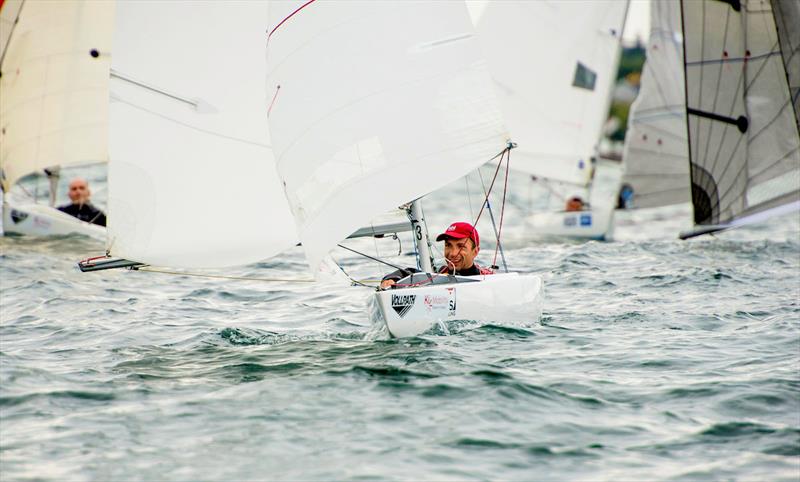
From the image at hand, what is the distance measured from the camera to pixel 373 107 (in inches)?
339

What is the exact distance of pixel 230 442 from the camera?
654 cm

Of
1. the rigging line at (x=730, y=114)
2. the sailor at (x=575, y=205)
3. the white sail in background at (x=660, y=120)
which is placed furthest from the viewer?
the sailor at (x=575, y=205)

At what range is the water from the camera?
6.25m

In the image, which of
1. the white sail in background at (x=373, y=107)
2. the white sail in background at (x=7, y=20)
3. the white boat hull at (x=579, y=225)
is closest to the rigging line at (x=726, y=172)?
the white boat hull at (x=579, y=225)

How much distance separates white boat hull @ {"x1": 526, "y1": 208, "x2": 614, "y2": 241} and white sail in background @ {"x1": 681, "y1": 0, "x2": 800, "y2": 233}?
114 inches

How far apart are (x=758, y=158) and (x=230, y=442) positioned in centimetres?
1109

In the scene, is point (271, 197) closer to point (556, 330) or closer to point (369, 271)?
point (556, 330)

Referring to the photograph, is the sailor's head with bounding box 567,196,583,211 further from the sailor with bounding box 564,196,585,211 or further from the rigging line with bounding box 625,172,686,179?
the rigging line with bounding box 625,172,686,179

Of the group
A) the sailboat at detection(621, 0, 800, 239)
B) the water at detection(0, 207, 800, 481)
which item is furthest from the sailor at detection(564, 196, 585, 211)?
the water at detection(0, 207, 800, 481)

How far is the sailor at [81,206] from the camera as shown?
57.5ft

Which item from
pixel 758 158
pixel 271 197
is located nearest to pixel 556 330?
pixel 271 197

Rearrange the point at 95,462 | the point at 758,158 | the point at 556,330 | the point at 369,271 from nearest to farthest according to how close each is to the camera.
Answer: the point at 95,462 → the point at 556,330 → the point at 369,271 → the point at 758,158

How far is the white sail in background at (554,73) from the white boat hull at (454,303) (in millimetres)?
10866

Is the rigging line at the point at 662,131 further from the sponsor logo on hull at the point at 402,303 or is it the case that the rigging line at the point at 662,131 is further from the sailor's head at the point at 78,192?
the sponsor logo on hull at the point at 402,303
